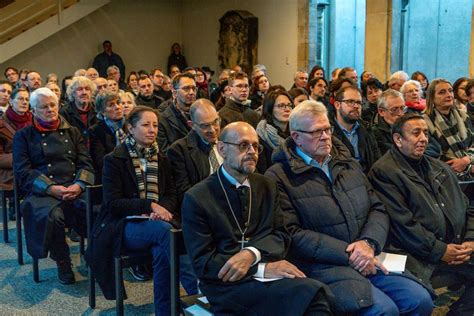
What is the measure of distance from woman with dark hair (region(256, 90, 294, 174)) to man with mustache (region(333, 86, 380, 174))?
385 mm

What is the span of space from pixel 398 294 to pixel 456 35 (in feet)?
30.4

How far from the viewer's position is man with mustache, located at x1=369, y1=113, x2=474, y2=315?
123 inches

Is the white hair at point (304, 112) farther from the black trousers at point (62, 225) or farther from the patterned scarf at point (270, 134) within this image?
the black trousers at point (62, 225)

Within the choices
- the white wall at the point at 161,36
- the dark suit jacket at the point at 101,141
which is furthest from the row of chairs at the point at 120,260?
the white wall at the point at 161,36

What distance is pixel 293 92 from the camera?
5.16 m

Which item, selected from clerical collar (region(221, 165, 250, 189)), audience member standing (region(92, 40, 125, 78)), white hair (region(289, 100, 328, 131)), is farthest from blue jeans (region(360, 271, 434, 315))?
audience member standing (region(92, 40, 125, 78))

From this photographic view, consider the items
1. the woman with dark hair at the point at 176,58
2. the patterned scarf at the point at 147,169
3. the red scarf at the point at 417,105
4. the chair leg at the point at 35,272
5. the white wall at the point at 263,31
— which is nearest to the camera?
the patterned scarf at the point at 147,169

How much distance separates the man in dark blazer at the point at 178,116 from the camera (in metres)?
4.65

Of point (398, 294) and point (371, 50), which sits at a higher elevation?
point (371, 50)

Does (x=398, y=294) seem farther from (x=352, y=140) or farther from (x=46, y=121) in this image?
(x=46, y=121)

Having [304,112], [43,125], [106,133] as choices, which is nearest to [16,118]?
[43,125]

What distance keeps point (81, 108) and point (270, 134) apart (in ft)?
6.28

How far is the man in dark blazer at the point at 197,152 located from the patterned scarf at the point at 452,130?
6.26ft

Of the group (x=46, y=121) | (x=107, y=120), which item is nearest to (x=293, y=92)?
(x=107, y=120)
